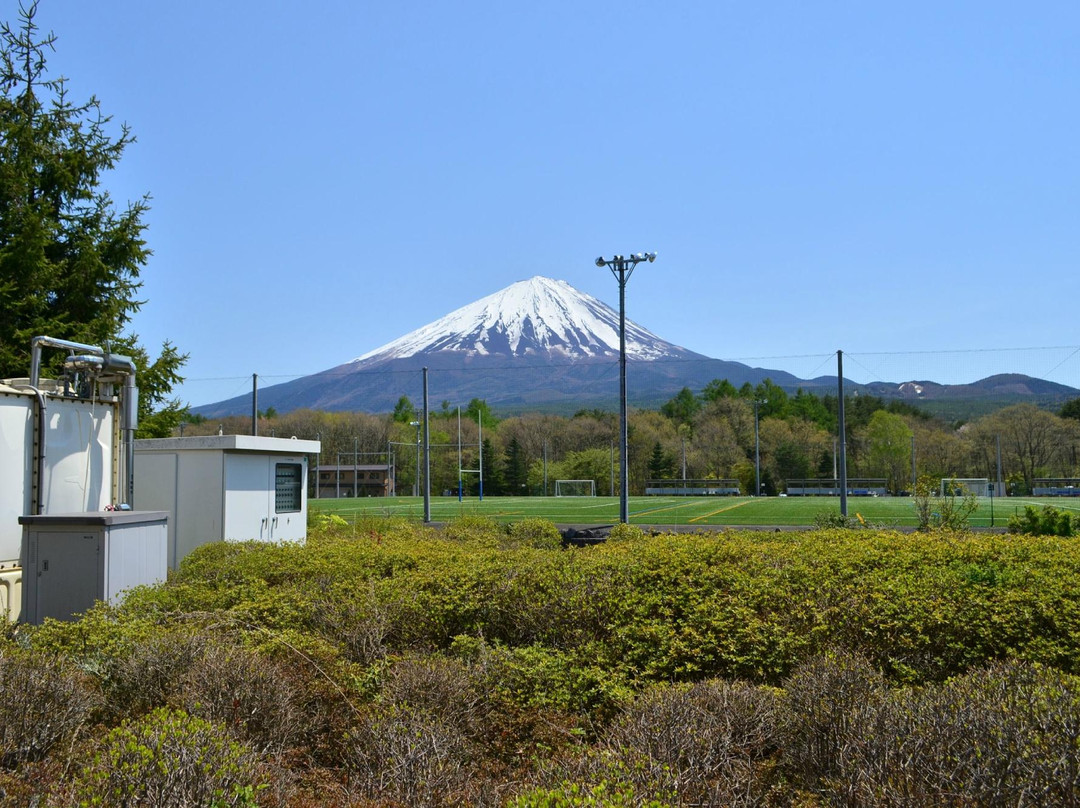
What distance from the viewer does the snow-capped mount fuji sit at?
9938cm

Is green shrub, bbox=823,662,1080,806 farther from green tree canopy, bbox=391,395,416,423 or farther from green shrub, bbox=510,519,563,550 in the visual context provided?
green tree canopy, bbox=391,395,416,423

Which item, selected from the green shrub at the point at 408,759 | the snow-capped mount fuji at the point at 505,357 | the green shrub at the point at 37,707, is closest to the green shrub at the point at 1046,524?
the green shrub at the point at 408,759

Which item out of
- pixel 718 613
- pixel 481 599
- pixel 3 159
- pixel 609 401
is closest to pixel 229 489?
pixel 481 599

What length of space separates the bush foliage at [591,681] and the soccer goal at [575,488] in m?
56.4

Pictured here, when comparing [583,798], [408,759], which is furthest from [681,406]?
[583,798]

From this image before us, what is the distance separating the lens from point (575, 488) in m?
66.8

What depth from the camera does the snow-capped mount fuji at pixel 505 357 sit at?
99.4 m

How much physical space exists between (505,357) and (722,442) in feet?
333

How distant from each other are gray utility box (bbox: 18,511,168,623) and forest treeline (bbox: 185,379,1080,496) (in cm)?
3505

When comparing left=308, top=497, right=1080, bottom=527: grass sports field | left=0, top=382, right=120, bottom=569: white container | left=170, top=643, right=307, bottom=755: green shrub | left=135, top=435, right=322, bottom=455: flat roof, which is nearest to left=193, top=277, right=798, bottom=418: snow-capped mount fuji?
left=308, top=497, right=1080, bottom=527: grass sports field

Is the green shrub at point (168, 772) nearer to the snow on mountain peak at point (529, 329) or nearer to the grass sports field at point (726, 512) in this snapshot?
the grass sports field at point (726, 512)

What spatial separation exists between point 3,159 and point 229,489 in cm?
1027

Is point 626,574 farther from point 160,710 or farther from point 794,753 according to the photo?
point 160,710

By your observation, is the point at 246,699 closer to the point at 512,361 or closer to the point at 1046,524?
the point at 1046,524
